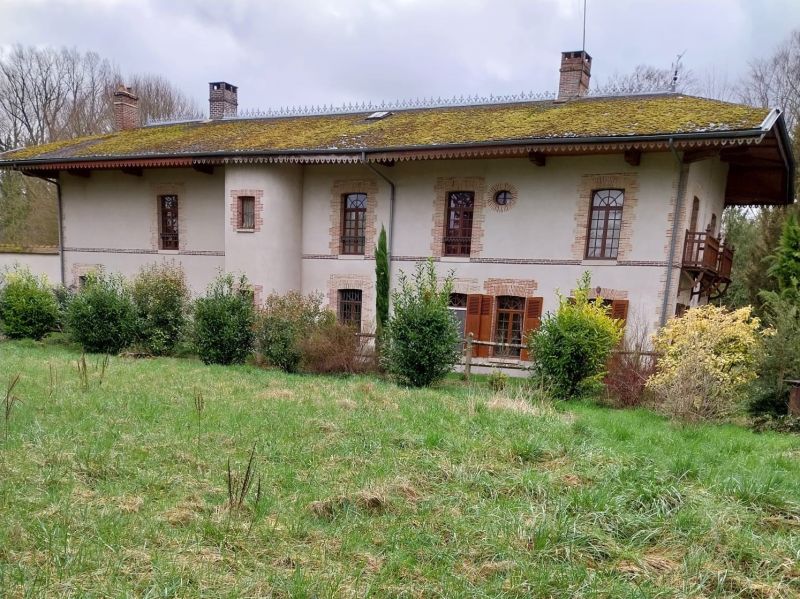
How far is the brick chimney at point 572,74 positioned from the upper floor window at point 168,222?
1329cm

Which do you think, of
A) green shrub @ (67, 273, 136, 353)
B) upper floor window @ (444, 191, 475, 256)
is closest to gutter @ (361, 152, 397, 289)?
upper floor window @ (444, 191, 475, 256)

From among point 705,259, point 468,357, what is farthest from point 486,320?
point 705,259

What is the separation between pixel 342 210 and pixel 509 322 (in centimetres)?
617

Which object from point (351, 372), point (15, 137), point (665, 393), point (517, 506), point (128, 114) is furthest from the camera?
point (15, 137)

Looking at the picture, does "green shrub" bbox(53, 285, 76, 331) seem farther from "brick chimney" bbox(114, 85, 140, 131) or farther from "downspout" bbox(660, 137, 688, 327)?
"downspout" bbox(660, 137, 688, 327)

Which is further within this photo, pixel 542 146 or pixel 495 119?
pixel 495 119

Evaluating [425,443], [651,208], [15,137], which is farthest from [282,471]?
[15,137]

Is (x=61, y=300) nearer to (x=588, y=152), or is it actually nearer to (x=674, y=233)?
(x=588, y=152)

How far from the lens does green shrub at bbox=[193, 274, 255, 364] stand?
12.1 meters

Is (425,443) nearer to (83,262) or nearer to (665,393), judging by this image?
(665,393)

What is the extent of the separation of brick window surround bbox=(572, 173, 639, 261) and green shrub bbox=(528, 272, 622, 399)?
3943mm

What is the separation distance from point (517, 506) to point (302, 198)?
13.8m

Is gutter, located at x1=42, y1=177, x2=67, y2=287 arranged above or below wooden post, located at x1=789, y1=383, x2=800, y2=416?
above

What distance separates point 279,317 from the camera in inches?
463
